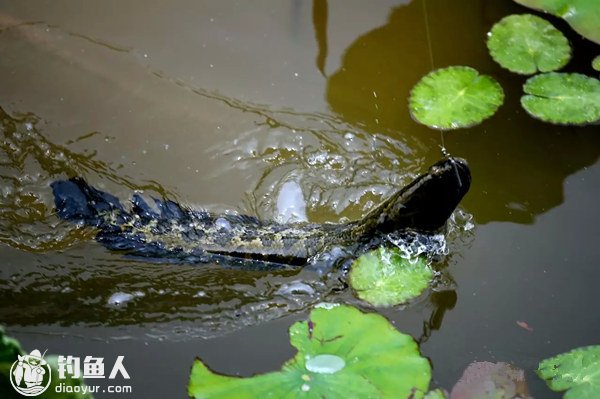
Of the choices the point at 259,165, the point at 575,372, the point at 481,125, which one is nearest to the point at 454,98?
the point at 481,125

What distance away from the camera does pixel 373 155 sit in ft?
11.4

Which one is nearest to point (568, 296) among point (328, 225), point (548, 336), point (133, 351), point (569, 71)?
point (548, 336)

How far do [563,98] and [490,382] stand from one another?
167 cm

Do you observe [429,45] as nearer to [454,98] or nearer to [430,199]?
[454,98]

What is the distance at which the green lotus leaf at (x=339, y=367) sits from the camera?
2.33 metres

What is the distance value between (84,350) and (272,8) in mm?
2337

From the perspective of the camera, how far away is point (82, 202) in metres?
3.24

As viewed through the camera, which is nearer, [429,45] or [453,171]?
[453,171]

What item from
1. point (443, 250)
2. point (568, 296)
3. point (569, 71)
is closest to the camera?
point (568, 296)

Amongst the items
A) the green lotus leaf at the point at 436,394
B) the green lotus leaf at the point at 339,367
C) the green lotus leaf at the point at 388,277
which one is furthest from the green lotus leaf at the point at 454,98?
the green lotus leaf at the point at 436,394

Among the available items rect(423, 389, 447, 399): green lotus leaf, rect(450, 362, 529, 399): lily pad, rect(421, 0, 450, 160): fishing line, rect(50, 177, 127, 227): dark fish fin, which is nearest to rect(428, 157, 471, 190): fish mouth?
rect(421, 0, 450, 160): fishing line

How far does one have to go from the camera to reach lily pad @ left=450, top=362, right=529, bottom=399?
250 cm

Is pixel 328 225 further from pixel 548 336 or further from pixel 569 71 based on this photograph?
pixel 569 71

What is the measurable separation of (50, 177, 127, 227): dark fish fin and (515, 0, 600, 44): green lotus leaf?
2.60 m
